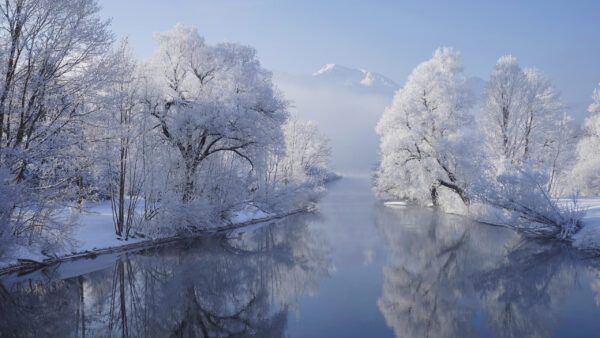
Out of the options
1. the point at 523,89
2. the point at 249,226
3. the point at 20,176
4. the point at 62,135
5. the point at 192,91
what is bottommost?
the point at 249,226

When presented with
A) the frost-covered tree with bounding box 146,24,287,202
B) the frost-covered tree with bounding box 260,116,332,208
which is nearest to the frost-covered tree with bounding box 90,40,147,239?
the frost-covered tree with bounding box 146,24,287,202

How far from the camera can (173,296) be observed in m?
9.02

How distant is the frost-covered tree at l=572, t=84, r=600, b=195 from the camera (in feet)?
91.8

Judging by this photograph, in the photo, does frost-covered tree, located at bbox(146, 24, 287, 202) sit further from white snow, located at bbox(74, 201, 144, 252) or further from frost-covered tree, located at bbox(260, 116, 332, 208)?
frost-covered tree, located at bbox(260, 116, 332, 208)

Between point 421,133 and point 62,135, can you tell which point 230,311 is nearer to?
point 62,135

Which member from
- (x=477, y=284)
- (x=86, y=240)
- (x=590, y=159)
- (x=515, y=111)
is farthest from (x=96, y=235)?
(x=590, y=159)

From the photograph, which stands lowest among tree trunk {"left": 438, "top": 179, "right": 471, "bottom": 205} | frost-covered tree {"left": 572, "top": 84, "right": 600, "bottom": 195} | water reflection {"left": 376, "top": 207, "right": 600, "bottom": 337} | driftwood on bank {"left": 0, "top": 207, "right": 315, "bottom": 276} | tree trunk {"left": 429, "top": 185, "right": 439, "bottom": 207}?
driftwood on bank {"left": 0, "top": 207, "right": 315, "bottom": 276}

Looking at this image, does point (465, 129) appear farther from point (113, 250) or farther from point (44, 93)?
point (44, 93)

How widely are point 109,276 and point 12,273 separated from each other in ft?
7.98

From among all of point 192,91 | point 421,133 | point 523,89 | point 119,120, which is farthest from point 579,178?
point 119,120

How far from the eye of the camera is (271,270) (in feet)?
38.5

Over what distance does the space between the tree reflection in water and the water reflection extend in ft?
7.55

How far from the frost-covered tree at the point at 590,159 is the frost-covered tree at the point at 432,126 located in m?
8.36

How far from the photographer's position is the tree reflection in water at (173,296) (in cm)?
715
